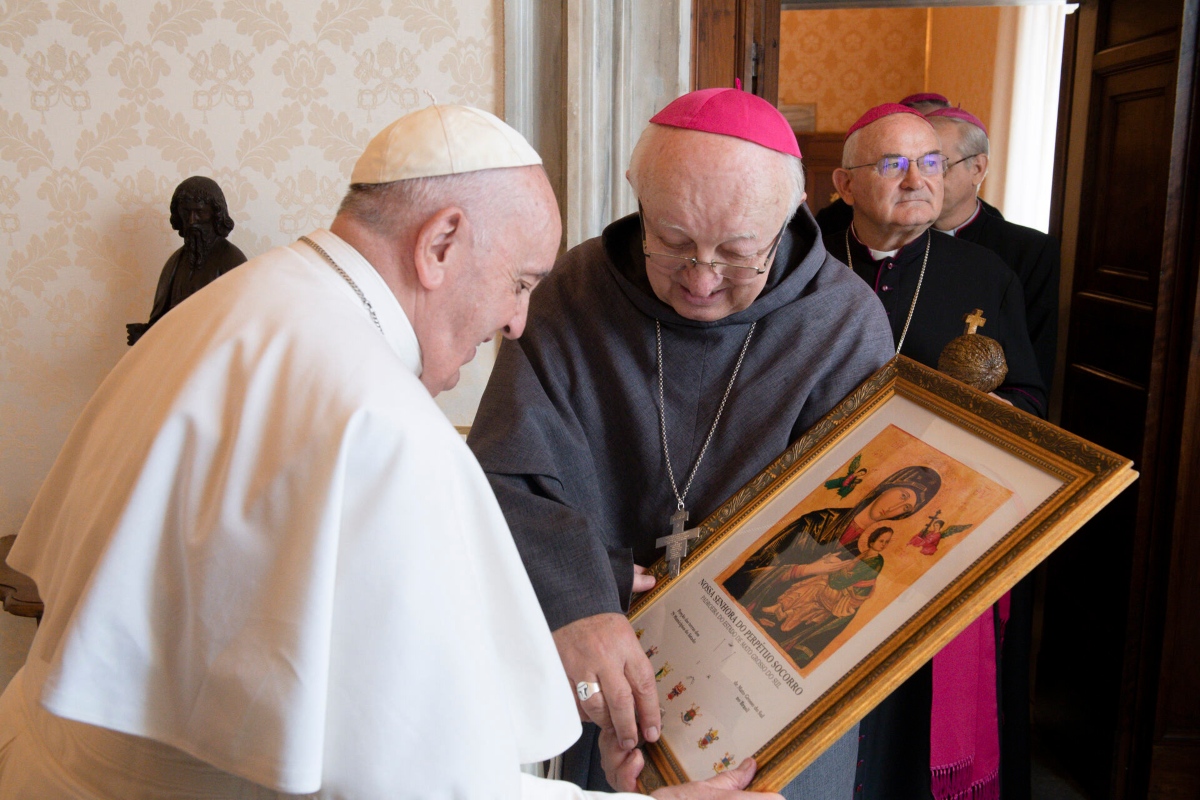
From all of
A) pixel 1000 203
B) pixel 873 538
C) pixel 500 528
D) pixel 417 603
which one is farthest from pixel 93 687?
pixel 1000 203

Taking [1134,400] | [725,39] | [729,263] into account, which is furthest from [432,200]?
[1134,400]

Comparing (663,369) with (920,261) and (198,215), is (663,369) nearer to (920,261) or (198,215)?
→ (920,261)

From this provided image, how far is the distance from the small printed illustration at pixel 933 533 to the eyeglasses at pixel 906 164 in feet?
5.61

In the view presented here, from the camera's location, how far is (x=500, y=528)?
126 cm

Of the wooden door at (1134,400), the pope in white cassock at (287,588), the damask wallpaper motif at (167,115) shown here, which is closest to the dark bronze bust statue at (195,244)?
the damask wallpaper motif at (167,115)

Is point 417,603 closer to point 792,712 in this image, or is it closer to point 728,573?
point 792,712

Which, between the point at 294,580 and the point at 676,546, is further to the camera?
the point at 676,546

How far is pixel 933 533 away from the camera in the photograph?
1.46 m

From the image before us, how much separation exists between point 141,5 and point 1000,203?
5.39m

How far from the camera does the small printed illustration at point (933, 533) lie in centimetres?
144

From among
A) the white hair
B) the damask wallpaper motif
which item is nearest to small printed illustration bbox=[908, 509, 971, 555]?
the white hair

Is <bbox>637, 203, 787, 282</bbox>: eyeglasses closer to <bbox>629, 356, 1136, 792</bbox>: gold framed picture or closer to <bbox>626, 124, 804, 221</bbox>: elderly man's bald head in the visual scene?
<bbox>626, 124, 804, 221</bbox>: elderly man's bald head

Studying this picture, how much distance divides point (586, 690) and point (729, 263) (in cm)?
82

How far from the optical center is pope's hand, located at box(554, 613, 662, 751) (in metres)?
1.57
